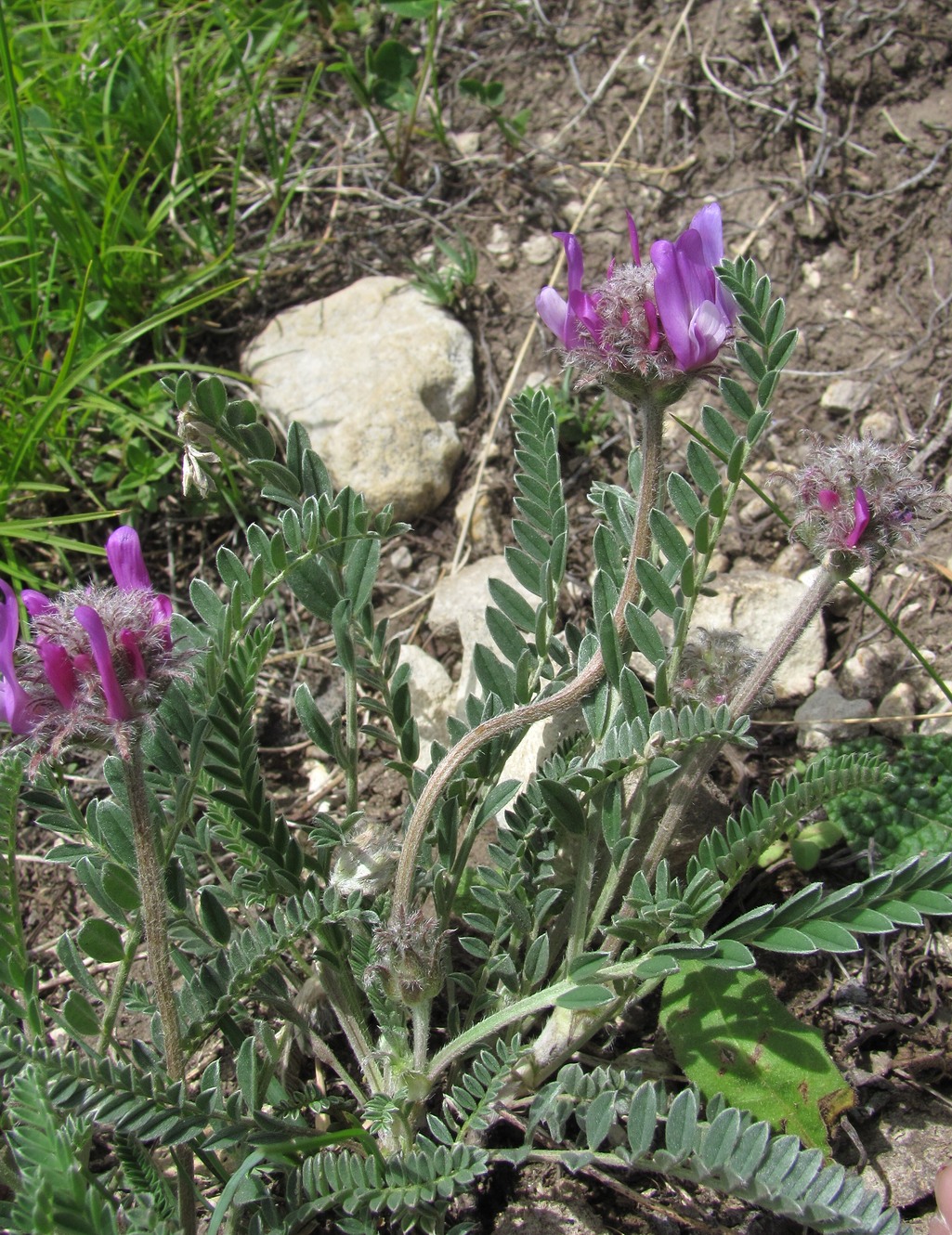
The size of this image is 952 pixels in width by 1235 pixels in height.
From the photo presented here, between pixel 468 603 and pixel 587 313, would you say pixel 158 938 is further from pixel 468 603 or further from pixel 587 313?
pixel 468 603

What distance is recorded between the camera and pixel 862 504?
2236mm

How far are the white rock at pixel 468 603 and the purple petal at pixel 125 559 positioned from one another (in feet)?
4.49

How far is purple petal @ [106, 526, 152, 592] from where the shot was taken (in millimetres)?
2160

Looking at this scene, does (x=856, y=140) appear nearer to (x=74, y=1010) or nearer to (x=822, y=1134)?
(x=822, y=1134)

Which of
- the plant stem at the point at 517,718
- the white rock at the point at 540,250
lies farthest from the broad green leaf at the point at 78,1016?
the white rock at the point at 540,250

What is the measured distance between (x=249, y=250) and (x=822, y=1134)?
393 cm

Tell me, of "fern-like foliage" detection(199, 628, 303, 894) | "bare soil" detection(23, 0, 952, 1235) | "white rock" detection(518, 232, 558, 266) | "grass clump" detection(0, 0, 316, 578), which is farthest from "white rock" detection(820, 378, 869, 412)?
"fern-like foliage" detection(199, 628, 303, 894)

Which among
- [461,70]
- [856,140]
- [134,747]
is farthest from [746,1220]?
[461,70]

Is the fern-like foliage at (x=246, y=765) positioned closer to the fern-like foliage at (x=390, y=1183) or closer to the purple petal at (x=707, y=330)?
the fern-like foliage at (x=390, y=1183)

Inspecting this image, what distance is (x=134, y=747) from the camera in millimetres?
2047

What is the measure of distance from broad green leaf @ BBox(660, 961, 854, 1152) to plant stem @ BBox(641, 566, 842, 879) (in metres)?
0.35

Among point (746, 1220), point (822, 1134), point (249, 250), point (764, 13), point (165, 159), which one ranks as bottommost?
point (746, 1220)

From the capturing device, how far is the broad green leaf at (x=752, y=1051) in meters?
2.41

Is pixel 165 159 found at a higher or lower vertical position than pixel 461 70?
lower
